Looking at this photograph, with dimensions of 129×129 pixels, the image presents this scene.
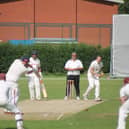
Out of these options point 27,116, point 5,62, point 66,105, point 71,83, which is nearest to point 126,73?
point 5,62

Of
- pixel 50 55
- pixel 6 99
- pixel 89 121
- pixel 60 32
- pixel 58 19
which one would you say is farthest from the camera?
pixel 58 19

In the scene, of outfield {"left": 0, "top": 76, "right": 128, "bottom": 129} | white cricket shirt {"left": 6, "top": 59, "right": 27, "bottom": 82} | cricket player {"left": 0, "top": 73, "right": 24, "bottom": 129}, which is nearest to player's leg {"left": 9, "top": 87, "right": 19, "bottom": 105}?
cricket player {"left": 0, "top": 73, "right": 24, "bottom": 129}

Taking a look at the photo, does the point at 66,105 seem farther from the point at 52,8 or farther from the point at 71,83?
the point at 52,8

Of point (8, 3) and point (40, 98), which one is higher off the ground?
point (8, 3)

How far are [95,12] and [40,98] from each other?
1237 inches

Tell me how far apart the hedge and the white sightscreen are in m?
3.85

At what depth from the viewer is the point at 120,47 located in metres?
39.9

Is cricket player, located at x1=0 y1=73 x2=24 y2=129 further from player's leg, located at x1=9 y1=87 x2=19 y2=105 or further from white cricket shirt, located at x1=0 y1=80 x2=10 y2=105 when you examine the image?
player's leg, located at x1=9 y1=87 x2=19 y2=105

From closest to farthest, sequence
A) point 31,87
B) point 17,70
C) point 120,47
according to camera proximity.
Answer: point 17,70
point 31,87
point 120,47

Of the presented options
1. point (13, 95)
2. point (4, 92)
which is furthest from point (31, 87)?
point (4, 92)

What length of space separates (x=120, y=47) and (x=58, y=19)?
1507cm

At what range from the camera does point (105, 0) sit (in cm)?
5300

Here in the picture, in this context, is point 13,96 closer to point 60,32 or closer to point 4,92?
point 4,92

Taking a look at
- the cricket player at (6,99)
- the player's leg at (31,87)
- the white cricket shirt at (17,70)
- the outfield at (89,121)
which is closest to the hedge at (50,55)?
the player's leg at (31,87)
